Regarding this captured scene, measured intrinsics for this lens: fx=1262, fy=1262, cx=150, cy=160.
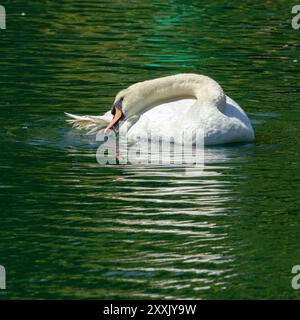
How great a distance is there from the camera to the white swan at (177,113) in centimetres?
1212

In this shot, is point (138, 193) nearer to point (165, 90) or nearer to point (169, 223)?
point (169, 223)

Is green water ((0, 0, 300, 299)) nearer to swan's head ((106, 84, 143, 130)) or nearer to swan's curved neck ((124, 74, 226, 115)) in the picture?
swan's head ((106, 84, 143, 130))

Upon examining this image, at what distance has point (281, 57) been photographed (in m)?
18.3

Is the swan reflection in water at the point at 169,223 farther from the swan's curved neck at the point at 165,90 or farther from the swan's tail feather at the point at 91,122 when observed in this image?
the swan's tail feather at the point at 91,122

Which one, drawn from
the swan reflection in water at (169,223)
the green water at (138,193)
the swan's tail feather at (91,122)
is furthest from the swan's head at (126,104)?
the swan reflection in water at (169,223)

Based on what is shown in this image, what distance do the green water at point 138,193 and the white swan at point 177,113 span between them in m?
0.20

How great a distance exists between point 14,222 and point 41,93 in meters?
5.80

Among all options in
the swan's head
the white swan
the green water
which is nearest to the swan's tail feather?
the white swan

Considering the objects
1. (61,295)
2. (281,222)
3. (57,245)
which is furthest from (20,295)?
(281,222)

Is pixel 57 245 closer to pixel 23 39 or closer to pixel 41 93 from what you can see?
pixel 41 93

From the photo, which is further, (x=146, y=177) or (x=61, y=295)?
(x=146, y=177)

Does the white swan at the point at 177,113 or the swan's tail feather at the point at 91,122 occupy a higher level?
the white swan at the point at 177,113

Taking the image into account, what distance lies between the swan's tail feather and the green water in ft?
0.52

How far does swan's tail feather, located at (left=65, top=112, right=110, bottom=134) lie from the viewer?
1301 cm
